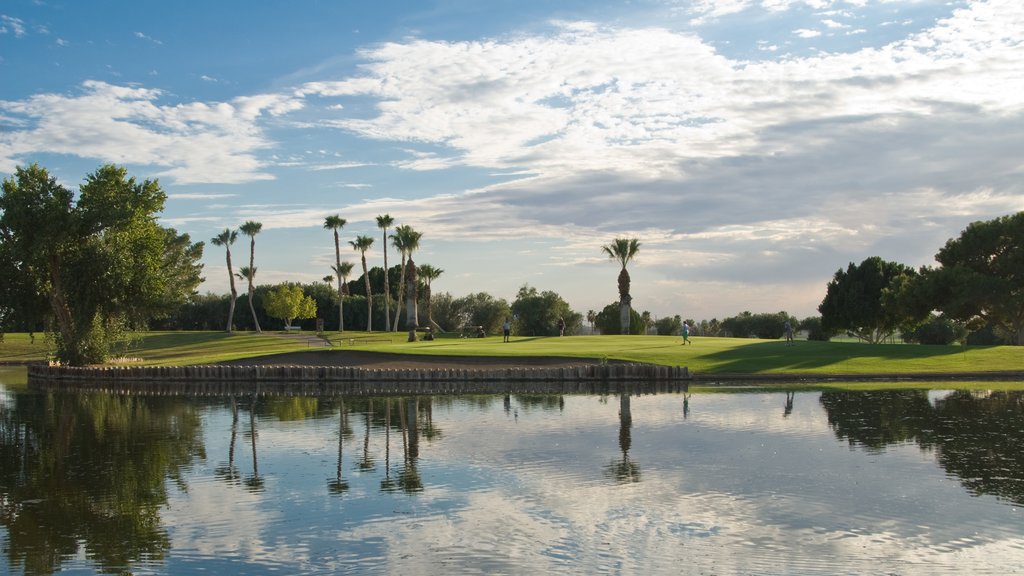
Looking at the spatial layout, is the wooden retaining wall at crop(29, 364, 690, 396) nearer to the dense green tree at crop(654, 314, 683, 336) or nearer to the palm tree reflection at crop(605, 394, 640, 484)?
the palm tree reflection at crop(605, 394, 640, 484)

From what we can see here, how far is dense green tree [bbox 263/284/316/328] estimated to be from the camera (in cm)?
10294

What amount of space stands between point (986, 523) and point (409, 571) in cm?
877

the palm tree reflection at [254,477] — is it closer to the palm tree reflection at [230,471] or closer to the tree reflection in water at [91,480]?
the palm tree reflection at [230,471]

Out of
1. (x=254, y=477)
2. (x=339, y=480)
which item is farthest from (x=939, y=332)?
(x=254, y=477)

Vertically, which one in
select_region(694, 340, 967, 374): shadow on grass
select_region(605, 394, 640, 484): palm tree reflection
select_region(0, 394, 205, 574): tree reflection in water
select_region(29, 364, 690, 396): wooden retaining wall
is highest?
select_region(694, 340, 967, 374): shadow on grass

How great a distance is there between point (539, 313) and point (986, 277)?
44268 mm

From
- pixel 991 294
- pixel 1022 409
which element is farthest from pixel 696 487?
pixel 991 294

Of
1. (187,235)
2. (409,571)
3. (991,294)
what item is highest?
(187,235)

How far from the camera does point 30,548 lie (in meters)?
12.7

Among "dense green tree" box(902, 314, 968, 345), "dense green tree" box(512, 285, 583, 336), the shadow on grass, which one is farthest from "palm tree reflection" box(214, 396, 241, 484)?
"dense green tree" box(902, 314, 968, 345)

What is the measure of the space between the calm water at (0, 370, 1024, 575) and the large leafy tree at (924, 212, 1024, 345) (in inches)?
1682

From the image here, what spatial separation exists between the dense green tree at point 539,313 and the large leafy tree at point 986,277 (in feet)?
124

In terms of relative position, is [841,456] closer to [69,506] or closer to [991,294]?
[69,506]

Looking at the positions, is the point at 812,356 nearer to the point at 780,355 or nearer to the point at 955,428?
the point at 780,355
